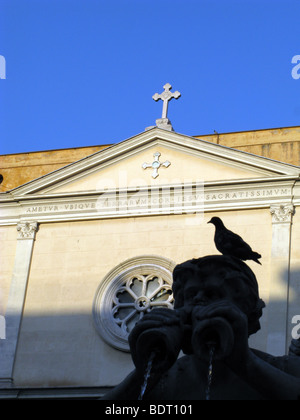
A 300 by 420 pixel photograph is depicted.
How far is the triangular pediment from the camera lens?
17344 millimetres

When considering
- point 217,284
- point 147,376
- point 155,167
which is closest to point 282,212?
point 155,167

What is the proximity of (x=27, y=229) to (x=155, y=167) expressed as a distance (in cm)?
247

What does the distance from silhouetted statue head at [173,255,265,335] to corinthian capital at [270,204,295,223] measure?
1293 cm

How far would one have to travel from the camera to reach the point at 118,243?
17.2 meters

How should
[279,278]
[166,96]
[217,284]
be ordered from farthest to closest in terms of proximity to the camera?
[166,96] < [279,278] < [217,284]

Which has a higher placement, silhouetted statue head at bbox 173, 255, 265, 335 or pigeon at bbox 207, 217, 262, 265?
pigeon at bbox 207, 217, 262, 265

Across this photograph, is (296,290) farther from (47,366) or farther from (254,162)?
(47,366)

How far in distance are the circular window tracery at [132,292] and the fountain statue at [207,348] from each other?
13.0 metres

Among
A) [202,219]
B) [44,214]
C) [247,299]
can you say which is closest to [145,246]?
[202,219]

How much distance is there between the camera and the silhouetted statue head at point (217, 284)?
3584mm

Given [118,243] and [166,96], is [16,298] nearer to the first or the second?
[118,243]

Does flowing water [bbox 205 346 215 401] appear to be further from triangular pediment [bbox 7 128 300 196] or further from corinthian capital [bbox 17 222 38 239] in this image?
corinthian capital [bbox 17 222 38 239]

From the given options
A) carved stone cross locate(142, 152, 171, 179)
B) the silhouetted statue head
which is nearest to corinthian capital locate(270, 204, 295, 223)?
carved stone cross locate(142, 152, 171, 179)

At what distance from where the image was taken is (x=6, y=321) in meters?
17.0
